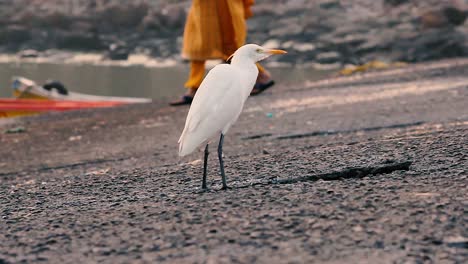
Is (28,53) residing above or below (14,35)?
below

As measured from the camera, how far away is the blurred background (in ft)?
73.3

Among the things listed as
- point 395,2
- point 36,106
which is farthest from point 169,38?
point 36,106

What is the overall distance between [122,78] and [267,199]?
20868mm

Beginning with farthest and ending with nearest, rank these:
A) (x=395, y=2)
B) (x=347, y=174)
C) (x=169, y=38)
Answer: (x=169, y=38), (x=395, y=2), (x=347, y=174)

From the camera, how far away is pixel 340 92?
8.18 m

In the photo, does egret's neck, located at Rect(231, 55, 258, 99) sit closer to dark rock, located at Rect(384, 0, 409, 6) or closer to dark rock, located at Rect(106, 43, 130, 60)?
dark rock, located at Rect(106, 43, 130, 60)

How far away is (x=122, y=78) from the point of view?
23.2 meters

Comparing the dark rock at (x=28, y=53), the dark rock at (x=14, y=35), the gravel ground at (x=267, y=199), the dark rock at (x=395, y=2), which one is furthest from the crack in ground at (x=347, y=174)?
the dark rock at (x=14, y=35)

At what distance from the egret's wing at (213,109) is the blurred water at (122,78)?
1203 centimetres

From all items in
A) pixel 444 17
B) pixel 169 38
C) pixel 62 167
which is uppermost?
pixel 169 38

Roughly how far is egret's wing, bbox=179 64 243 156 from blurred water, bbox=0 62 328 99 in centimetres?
1203

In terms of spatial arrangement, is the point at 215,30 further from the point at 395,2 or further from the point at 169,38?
the point at 395,2

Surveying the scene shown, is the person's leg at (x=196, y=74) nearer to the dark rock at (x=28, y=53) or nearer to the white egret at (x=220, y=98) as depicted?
the white egret at (x=220, y=98)

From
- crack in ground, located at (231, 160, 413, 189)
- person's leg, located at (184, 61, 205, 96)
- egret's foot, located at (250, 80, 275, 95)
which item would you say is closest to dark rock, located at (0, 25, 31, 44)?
egret's foot, located at (250, 80, 275, 95)
